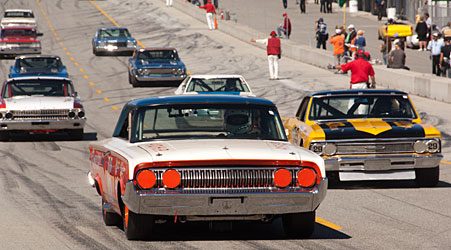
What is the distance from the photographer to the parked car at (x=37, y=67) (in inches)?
1228

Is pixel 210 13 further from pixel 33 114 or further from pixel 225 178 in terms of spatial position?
pixel 225 178

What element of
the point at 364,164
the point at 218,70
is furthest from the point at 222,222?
the point at 218,70

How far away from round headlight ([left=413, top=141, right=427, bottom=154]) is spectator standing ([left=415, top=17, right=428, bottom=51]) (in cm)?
2973

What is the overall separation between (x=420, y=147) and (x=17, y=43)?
35.6 meters

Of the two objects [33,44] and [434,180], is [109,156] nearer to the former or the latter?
[434,180]

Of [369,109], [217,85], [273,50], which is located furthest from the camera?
[273,50]

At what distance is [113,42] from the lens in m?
46.7

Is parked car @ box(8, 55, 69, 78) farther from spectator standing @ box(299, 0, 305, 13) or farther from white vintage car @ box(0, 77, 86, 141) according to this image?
spectator standing @ box(299, 0, 305, 13)

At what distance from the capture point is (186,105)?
9758 millimetres

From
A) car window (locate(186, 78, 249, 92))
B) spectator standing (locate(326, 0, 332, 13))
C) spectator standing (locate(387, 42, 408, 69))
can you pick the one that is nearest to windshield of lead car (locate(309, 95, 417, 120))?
car window (locate(186, 78, 249, 92))

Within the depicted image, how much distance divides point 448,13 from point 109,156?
1343 inches

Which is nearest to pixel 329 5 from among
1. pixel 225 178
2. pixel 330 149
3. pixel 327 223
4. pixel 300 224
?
pixel 330 149

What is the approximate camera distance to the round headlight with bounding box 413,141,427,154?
13398 millimetres

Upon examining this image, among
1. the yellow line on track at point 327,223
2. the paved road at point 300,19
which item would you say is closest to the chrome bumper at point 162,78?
the paved road at point 300,19
